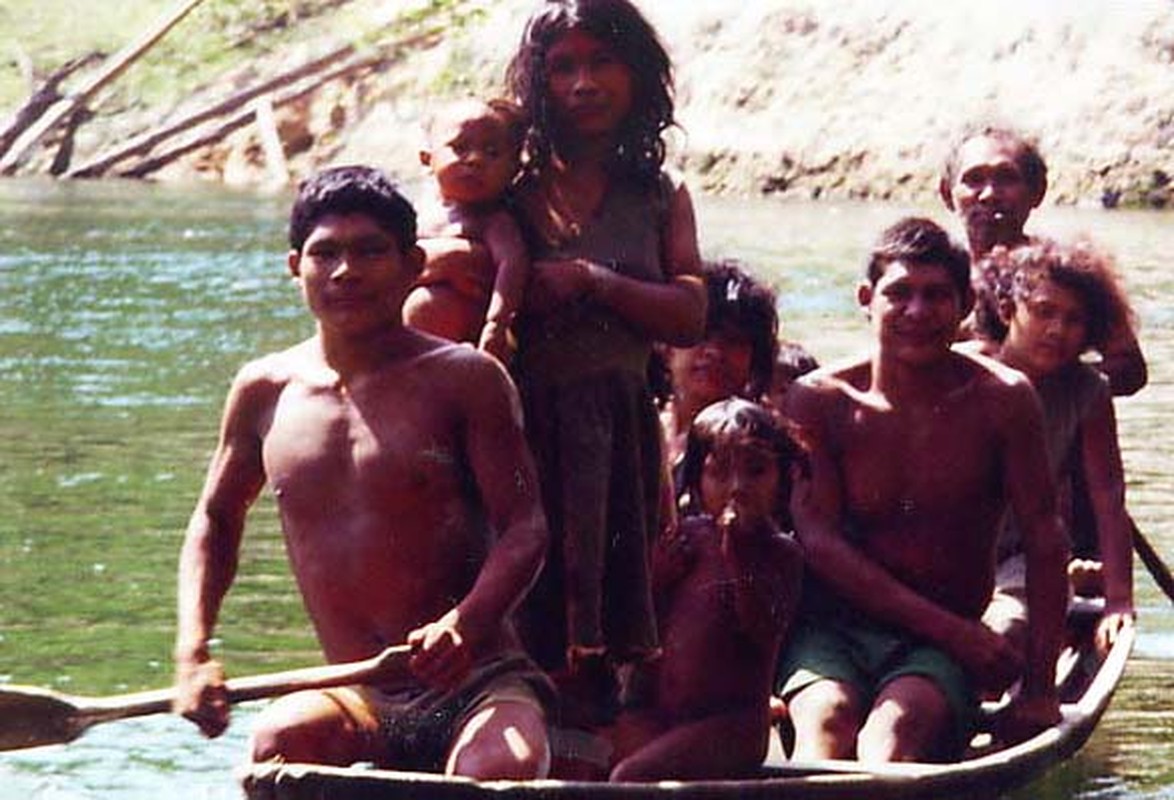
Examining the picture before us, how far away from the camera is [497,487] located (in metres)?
5.21

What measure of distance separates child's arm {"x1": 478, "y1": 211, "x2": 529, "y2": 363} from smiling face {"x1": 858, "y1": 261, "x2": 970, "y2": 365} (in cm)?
84

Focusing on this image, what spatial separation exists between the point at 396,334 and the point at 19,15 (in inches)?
1191

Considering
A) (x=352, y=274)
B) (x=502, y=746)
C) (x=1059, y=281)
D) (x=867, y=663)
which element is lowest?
(x=867, y=663)

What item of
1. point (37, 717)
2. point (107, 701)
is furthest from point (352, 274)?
point (37, 717)

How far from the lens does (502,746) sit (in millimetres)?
5043

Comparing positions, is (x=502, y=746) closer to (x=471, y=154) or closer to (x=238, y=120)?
(x=471, y=154)

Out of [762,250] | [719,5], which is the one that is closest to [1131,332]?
[762,250]

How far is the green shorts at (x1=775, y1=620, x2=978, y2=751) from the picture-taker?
20.4ft

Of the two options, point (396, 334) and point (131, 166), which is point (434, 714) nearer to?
point (396, 334)

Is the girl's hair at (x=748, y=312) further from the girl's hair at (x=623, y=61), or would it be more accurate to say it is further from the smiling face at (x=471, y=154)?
the smiling face at (x=471, y=154)

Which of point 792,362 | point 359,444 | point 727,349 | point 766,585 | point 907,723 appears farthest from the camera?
point 792,362

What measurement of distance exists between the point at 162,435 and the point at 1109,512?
21.9 ft

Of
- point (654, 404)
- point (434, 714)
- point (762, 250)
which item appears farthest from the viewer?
point (762, 250)

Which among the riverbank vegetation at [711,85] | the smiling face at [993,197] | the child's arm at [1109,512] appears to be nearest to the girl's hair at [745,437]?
the child's arm at [1109,512]
